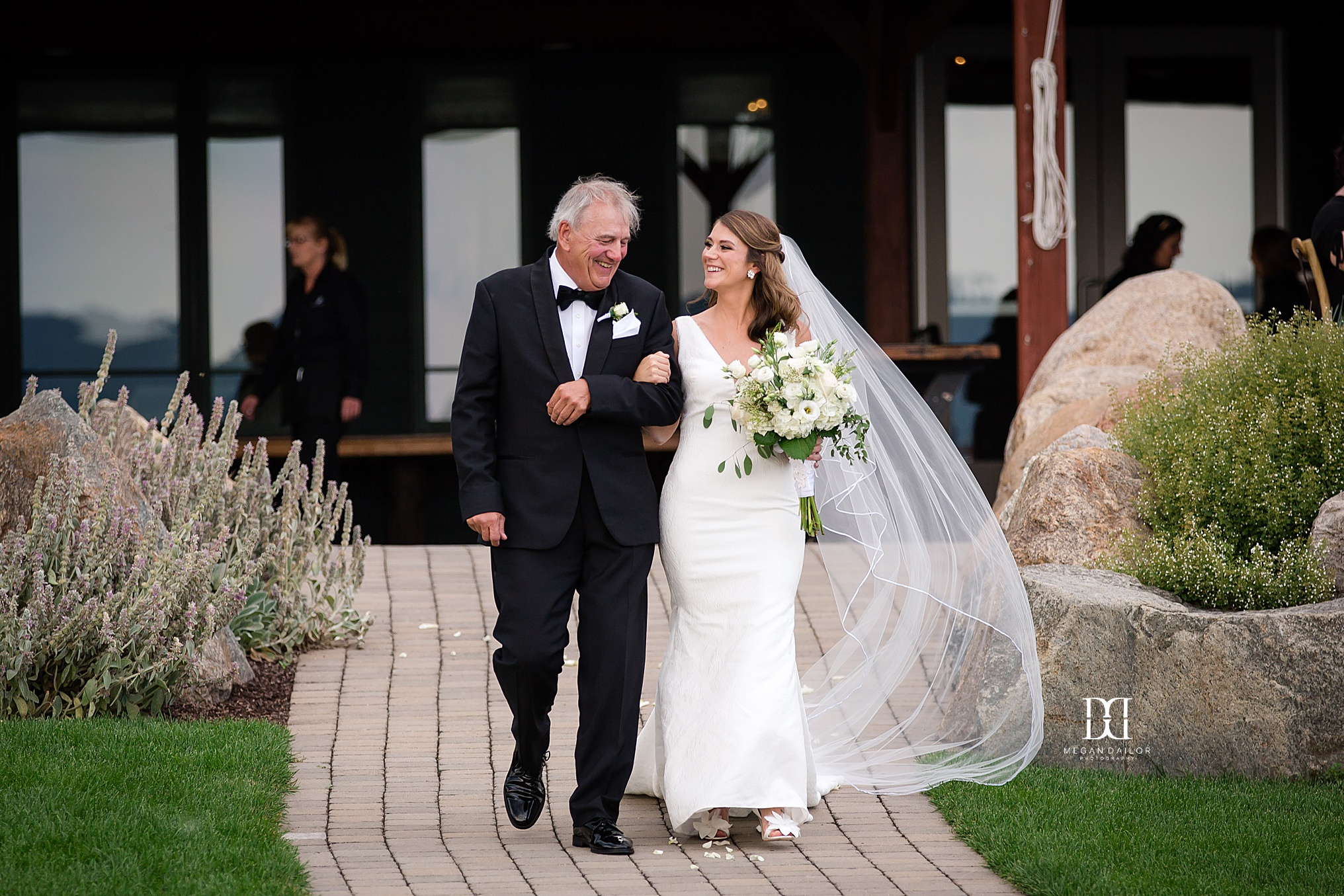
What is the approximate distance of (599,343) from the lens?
15.0 feet

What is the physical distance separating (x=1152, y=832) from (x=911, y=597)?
1.24 m

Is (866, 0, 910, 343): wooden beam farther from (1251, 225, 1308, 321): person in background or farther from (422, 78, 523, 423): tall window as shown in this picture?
(422, 78, 523, 423): tall window

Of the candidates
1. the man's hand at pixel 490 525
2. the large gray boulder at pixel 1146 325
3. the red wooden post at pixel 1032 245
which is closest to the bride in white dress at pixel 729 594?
the man's hand at pixel 490 525

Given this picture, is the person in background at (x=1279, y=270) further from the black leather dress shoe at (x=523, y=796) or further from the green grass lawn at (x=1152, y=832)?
the black leather dress shoe at (x=523, y=796)

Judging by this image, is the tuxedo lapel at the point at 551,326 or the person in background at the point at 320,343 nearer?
the tuxedo lapel at the point at 551,326

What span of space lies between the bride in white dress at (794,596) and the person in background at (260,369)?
24.5 ft

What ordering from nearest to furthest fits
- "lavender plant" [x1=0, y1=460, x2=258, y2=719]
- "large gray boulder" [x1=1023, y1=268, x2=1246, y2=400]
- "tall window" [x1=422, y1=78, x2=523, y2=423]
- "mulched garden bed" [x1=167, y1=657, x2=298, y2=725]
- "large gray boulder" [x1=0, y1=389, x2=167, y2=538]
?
"lavender plant" [x1=0, y1=460, x2=258, y2=719] → "mulched garden bed" [x1=167, y1=657, x2=298, y2=725] → "large gray boulder" [x1=0, y1=389, x2=167, y2=538] → "large gray boulder" [x1=1023, y1=268, x2=1246, y2=400] → "tall window" [x1=422, y1=78, x2=523, y2=423]

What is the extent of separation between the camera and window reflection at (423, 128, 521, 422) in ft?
41.7

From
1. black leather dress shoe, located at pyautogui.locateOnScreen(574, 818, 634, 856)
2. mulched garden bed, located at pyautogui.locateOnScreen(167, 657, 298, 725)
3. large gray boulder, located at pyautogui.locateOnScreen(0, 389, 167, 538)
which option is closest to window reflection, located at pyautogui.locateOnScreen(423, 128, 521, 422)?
mulched garden bed, located at pyautogui.locateOnScreen(167, 657, 298, 725)

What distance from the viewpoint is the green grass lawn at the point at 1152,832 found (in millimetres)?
4168

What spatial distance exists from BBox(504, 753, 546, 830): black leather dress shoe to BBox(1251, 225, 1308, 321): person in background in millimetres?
8291

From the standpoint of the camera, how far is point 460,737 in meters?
5.71

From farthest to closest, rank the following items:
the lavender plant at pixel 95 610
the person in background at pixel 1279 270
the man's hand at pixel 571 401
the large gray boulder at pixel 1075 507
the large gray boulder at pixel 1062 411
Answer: the person in background at pixel 1279 270 < the large gray boulder at pixel 1062 411 < the large gray boulder at pixel 1075 507 < the lavender plant at pixel 95 610 < the man's hand at pixel 571 401

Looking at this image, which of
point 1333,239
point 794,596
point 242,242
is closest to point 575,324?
point 794,596
